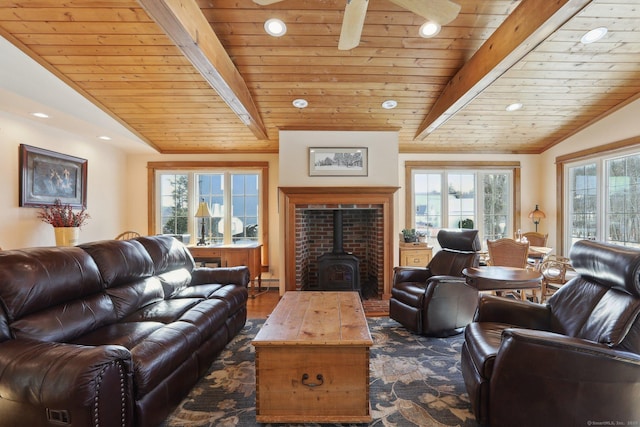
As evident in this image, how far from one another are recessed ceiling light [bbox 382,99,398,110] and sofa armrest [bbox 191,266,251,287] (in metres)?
2.68

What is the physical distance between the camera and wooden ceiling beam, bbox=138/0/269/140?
2014 mm

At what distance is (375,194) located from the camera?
13.9 feet

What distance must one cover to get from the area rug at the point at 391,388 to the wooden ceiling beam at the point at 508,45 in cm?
253

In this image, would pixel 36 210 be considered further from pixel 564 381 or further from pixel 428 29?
pixel 564 381

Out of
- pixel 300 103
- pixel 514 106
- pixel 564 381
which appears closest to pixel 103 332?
pixel 564 381

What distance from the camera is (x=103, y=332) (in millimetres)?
1906

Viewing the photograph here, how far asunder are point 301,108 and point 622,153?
4149 millimetres

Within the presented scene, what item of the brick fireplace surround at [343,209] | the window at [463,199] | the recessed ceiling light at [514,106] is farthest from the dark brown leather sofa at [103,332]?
the recessed ceiling light at [514,106]

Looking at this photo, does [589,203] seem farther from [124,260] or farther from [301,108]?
[124,260]

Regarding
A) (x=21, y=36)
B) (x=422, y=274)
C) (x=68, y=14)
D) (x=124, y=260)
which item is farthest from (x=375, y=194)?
(x=21, y=36)

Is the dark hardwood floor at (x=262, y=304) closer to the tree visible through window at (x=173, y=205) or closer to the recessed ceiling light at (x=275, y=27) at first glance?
the tree visible through window at (x=173, y=205)

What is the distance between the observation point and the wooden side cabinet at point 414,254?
4.56 m

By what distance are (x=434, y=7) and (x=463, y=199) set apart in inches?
159

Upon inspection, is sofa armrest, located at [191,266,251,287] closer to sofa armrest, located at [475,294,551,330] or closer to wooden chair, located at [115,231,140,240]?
wooden chair, located at [115,231,140,240]
